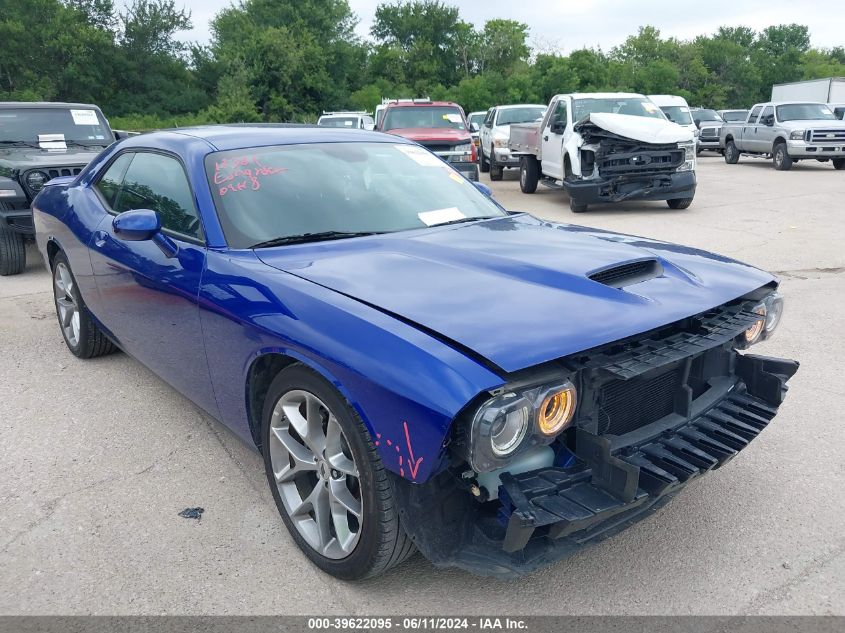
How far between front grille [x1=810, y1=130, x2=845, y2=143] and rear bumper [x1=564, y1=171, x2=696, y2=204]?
369 inches

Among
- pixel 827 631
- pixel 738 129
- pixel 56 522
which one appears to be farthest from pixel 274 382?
pixel 738 129

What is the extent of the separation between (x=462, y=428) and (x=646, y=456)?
29.9 inches

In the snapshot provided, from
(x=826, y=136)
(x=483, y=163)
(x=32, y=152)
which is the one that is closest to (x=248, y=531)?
(x=32, y=152)

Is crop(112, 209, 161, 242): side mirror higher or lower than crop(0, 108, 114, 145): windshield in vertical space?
lower

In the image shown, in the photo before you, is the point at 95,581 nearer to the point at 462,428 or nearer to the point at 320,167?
the point at 462,428

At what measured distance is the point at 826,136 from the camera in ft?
61.5

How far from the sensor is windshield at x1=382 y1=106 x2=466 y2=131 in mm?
14836

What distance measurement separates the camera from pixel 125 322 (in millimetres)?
3990

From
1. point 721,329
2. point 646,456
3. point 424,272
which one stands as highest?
point 424,272

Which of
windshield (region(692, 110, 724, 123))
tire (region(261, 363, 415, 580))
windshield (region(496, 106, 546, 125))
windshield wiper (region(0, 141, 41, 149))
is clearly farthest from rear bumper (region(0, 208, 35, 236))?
windshield (region(692, 110, 724, 123))

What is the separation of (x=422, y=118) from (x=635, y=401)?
13225mm

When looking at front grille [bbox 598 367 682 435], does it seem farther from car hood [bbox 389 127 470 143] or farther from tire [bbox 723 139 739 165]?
tire [bbox 723 139 739 165]

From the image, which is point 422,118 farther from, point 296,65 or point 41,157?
point 296,65

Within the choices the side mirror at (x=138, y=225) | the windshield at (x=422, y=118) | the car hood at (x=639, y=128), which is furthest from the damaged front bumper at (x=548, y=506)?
the windshield at (x=422, y=118)
